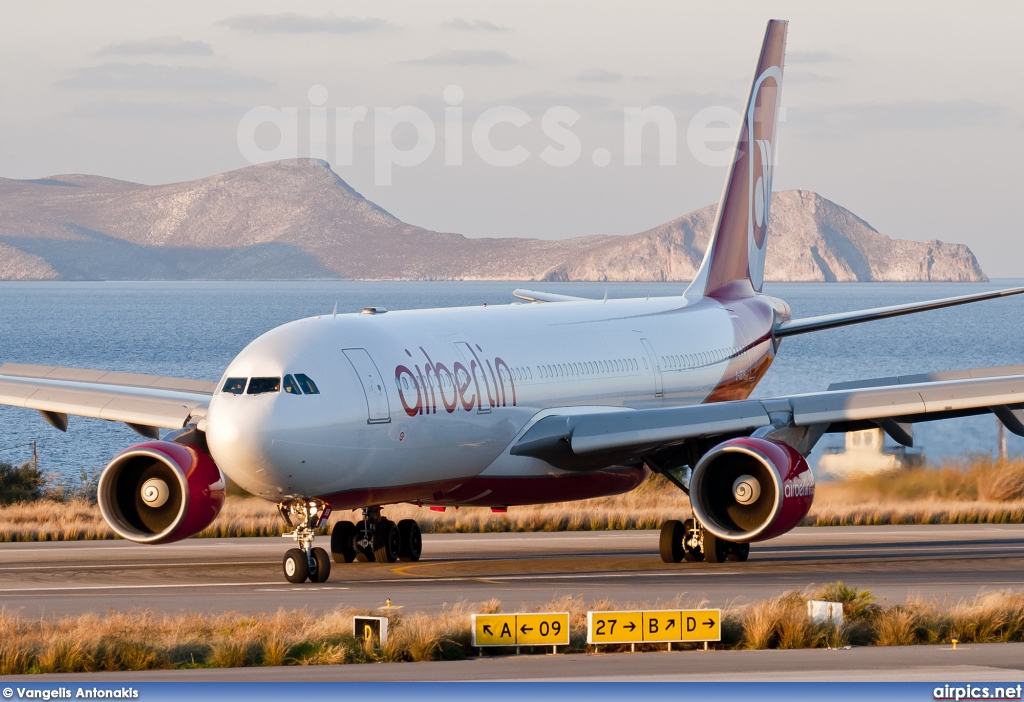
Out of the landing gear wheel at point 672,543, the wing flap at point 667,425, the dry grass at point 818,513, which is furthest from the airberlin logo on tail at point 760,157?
the wing flap at point 667,425

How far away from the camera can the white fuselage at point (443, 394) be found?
23.9 meters

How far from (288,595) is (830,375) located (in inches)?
4363

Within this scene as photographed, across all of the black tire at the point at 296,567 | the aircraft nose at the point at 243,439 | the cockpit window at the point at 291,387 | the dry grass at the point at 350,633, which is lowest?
the dry grass at the point at 350,633

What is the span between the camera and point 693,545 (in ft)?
96.6

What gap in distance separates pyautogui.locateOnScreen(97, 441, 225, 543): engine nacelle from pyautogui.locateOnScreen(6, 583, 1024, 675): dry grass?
4.78m

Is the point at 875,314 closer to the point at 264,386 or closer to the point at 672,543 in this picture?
the point at 672,543

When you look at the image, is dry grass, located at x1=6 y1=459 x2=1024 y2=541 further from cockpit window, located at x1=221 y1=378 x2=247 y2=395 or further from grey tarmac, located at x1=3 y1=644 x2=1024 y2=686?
grey tarmac, located at x1=3 y1=644 x2=1024 y2=686

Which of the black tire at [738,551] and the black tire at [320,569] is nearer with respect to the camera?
the black tire at [320,569]

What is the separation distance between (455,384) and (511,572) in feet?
10.7

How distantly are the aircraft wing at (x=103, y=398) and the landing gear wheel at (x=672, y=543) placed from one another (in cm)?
809

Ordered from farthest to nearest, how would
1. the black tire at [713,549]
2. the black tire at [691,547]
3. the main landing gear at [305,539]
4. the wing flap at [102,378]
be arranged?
the wing flap at [102,378], the black tire at [691,547], the black tire at [713,549], the main landing gear at [305,539]

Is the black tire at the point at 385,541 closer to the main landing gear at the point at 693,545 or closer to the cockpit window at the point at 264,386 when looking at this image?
the main landing gear at the point at 693,545

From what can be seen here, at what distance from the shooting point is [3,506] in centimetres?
4694

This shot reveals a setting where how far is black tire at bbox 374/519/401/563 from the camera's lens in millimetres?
29500
